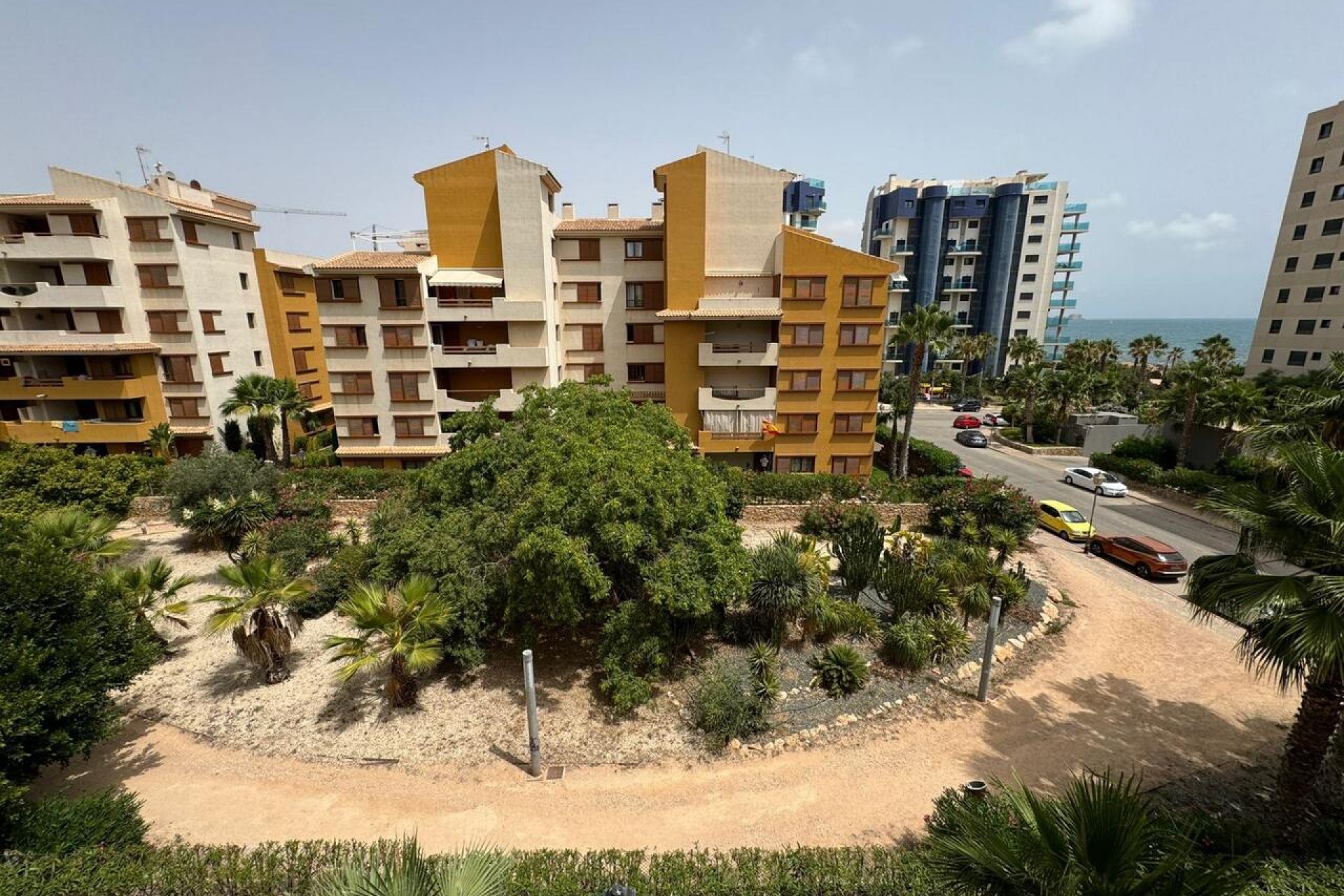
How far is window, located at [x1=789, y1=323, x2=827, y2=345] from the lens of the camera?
3139 centimetres

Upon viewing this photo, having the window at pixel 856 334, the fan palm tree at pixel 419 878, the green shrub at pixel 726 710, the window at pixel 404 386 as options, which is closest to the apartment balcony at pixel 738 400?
the window at pixel 856 334

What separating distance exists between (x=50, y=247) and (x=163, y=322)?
6.20 m

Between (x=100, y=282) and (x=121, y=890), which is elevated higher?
(x=100, y=282)

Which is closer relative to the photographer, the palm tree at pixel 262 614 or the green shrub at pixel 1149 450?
the palm tree at pixel 262 614

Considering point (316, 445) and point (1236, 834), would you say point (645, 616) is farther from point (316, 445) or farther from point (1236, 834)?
point (316, 445)

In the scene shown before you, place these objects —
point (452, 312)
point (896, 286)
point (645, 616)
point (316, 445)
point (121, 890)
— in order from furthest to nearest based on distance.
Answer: point (896, 286) → point (316, 445) → point (452, 312) → point (645, 616) → point (121, 890)

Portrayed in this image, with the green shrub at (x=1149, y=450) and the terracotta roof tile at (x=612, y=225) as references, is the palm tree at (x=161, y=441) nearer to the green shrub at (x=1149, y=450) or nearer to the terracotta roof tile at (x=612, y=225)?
the terracotta roof tile at (x=612, y=225)

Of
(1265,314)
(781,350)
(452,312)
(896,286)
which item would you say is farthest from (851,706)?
(1265,314)

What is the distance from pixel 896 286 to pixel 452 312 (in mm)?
34369

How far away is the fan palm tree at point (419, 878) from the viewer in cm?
637

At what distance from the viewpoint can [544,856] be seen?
29.6 ft

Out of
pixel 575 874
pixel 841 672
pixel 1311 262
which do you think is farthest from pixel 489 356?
pixel 1311 262

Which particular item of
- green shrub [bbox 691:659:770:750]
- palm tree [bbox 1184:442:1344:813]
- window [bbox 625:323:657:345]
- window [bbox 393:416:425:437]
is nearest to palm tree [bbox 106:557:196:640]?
green shrub [bbox 691:659:770:750]

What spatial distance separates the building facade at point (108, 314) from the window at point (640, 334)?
26840mm
